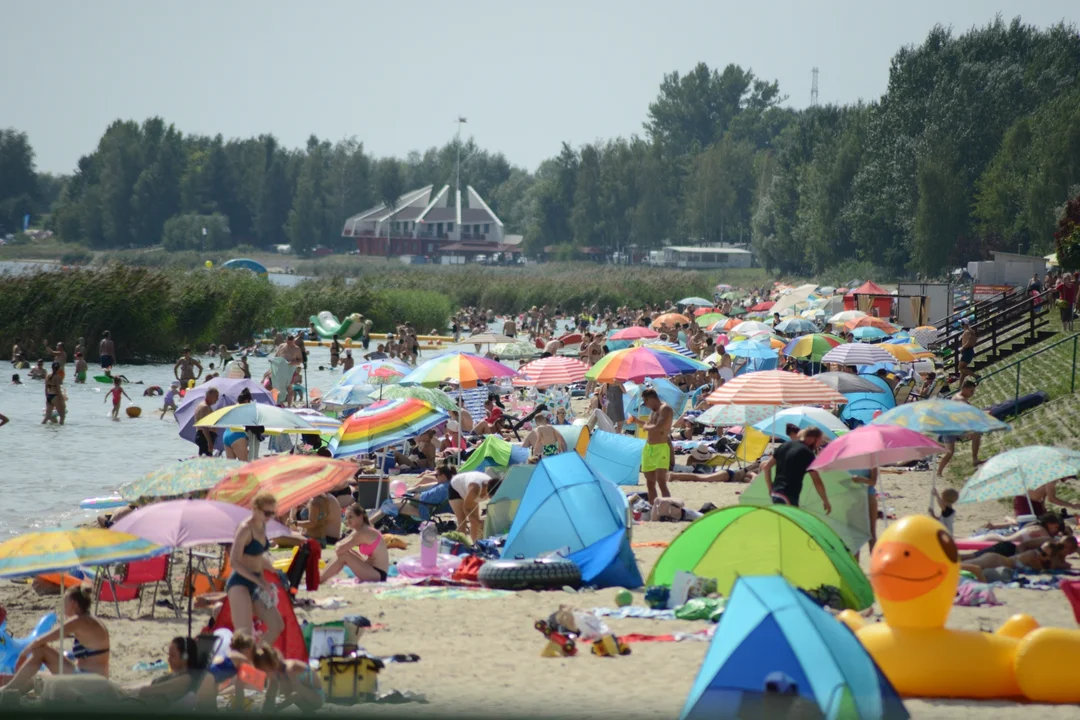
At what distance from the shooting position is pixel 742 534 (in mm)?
8453

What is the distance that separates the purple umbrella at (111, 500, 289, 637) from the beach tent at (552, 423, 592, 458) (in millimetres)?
6638

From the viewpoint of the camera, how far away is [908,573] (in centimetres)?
630

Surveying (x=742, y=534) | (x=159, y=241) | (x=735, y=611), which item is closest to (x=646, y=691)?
(x=735, y=611)

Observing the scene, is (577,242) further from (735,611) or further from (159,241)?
(735,611)

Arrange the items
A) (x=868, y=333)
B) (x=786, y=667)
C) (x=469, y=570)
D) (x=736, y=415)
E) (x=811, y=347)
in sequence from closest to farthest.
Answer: (x=786, y=667) < (x=469, y=570) < (x=736, y=415) < (x=811, y=347) < (x=868, y=333)

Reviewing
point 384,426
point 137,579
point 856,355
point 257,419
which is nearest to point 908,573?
point 137,579

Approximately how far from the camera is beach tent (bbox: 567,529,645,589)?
917cm

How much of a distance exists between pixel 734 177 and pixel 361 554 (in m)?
90.5

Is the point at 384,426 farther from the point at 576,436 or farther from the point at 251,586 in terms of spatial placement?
the point at 251,586

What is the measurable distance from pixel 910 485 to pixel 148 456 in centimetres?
1174

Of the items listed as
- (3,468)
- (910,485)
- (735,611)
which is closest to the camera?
(735,611)

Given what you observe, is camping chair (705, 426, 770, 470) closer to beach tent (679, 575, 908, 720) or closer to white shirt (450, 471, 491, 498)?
white shirt (450, 471, 491, 498)

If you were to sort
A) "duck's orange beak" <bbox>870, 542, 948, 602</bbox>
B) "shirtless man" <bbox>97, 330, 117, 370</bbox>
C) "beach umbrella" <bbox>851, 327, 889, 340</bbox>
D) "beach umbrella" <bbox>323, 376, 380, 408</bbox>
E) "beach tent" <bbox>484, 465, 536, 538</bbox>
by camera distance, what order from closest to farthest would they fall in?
"duck's orange beak" <bbox>870, 542, 948, 602</bbox> → "beach tent" <bbox>484, 465, 536, 538</bbox> → "beach umbrella" <bbox>323, 376, 380, 408</bbox> → "beach umbrella" <bbox>851, 327, 889, 340</bbox> → "shirtless man" <bbox>97, 330, 117, 370</bbox>

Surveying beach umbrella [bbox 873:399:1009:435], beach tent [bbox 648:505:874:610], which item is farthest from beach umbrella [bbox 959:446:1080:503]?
beach tent [bbox 648:505:874:610]
